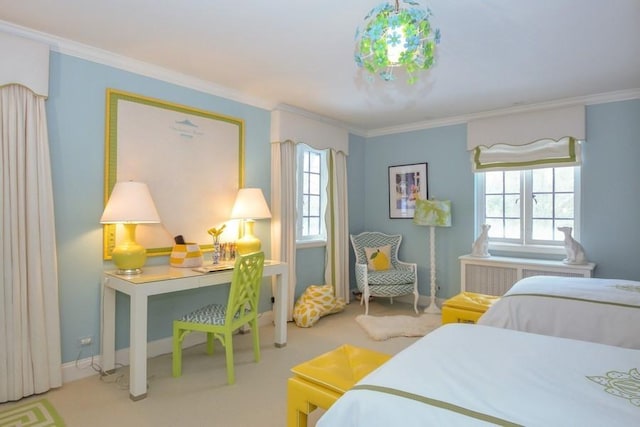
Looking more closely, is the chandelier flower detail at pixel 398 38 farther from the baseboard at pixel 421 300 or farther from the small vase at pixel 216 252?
the baseboard at pixel 421 300

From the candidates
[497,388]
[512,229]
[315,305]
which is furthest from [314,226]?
[497,388]

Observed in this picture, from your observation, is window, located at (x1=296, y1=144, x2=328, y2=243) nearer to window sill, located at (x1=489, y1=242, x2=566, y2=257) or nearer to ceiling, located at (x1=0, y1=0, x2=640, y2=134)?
ceiling, located at (x1=0, y1=0, x2=640, y2=134)

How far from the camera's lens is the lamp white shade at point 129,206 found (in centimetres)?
262

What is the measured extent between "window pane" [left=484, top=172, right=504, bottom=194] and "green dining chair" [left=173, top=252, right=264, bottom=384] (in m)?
2.98

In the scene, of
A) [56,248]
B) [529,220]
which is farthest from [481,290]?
[56,248]

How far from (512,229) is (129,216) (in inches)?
155

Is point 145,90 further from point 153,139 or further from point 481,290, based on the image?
point 481,290

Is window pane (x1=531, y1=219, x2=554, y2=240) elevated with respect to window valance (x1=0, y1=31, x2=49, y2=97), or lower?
lower

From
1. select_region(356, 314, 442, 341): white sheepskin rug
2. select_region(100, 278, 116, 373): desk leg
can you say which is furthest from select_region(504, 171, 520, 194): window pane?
select_region(100, 278, 116, 373): desk leg

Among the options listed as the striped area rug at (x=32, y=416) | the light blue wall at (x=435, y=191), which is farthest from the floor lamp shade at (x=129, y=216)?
the light blue wall at (x=435, y=191)

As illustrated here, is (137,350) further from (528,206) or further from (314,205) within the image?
(528,206)

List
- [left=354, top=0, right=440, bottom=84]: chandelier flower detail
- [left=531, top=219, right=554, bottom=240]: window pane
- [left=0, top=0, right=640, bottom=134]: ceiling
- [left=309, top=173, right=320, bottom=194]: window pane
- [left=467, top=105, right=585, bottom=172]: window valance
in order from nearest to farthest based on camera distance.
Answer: [left=354, top=0, right=440, bottom=84]: chandelier flower detail < [left=0, top=0, right=640, bottom=134]: ceiling < [left=467, top=105, right=585, bottom=172]: window valance < [left=531, top=219, right=554, bottom=240]: window pane < [left=309, top=173, right=320, bottom=194]: window pane

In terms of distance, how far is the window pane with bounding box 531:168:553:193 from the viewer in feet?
13.5

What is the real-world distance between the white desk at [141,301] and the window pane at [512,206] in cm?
278
